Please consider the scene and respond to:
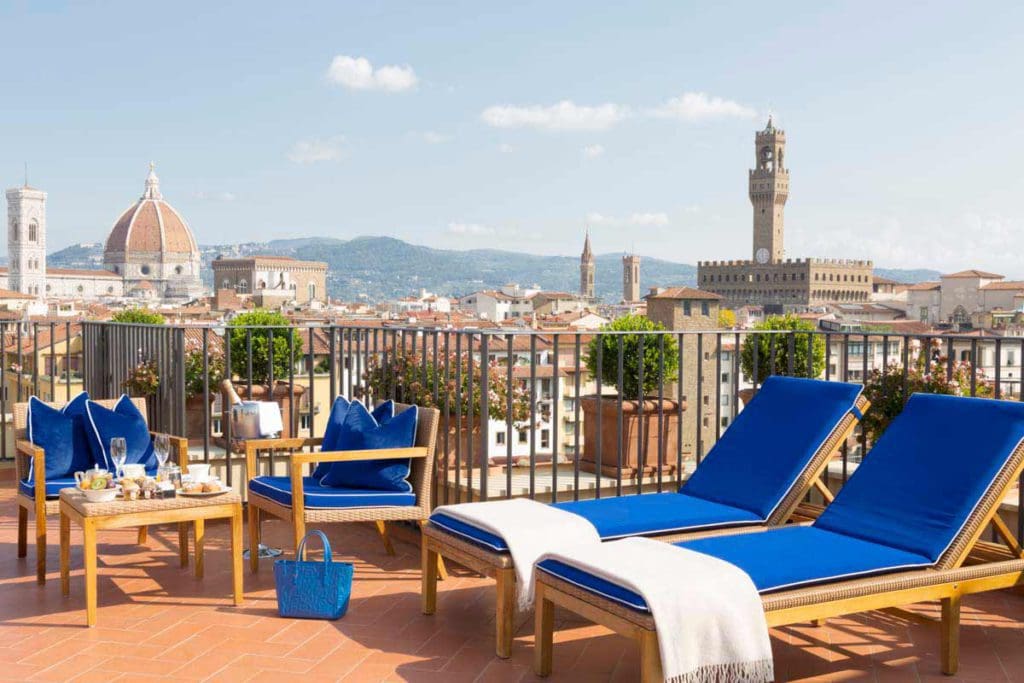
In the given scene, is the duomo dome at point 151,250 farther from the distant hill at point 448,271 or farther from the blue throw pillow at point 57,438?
the blue throw pillow at point 57,438

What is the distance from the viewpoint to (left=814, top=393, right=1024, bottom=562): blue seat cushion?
12.1 feet

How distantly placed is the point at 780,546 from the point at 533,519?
2.94ft

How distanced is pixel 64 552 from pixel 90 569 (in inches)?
18.6

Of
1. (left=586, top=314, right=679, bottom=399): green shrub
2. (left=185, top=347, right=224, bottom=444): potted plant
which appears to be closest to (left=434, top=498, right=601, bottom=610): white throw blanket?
(left=586, top=314, right=679, bottom=399): green shrub

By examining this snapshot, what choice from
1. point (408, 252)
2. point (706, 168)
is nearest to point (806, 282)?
point (706, 168)

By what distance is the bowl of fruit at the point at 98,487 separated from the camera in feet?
14.2

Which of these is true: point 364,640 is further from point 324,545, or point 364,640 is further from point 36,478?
point 36,478

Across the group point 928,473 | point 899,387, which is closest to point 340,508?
point 928,473

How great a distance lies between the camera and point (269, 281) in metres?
152

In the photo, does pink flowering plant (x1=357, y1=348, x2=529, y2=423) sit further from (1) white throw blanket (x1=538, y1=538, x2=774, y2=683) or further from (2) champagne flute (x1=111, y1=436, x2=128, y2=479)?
(1) white throw blanket (x1=538, y1=538, x2=774, y2=683)

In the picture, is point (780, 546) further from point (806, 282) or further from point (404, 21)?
point (806, 282)

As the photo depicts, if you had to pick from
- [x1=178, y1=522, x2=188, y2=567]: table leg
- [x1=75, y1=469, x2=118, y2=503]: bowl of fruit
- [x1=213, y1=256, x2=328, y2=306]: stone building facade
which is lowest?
[x1=178, y1=522, x2=188, y2=567]: table leg

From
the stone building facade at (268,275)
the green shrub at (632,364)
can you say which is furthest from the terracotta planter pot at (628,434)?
the stone building facade at (268,275)

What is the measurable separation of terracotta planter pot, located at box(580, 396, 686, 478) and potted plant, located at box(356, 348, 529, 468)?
1.88ft
